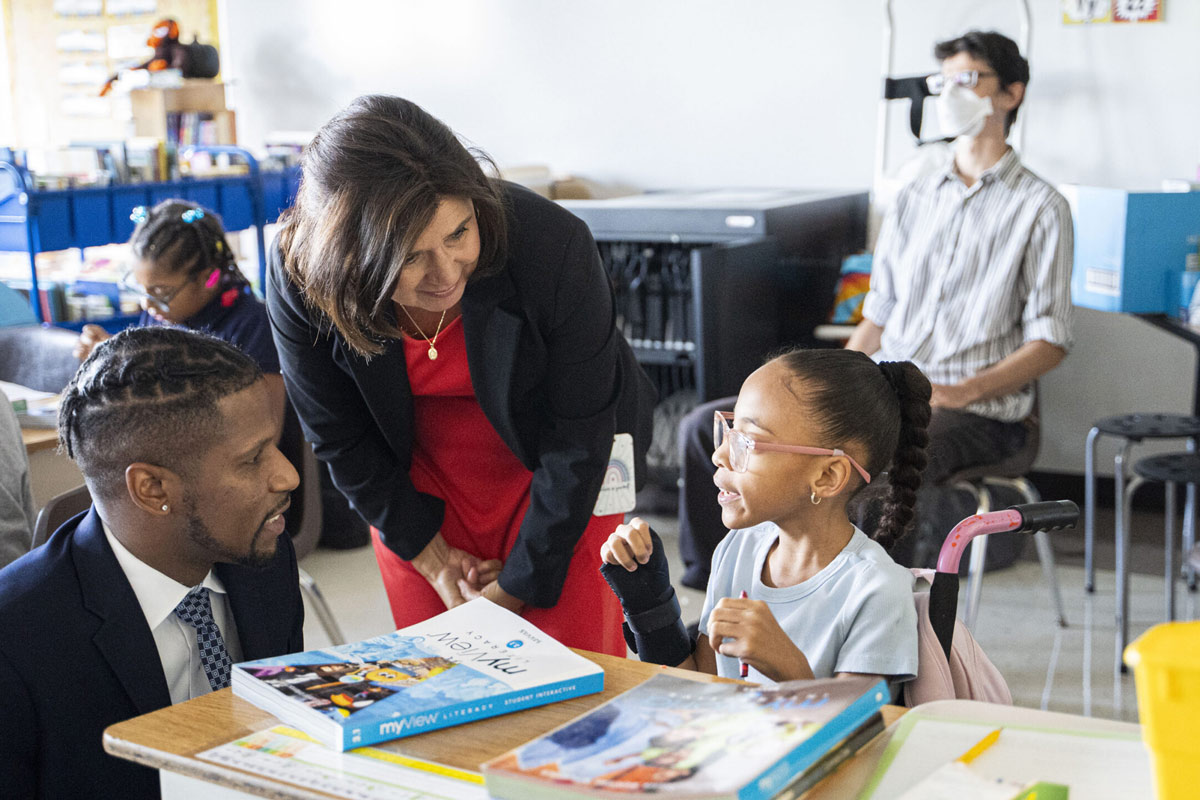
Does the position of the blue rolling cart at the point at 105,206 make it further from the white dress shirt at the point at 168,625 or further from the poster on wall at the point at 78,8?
the white dress shirt at the point at 168,625

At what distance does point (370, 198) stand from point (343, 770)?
2.27 feet

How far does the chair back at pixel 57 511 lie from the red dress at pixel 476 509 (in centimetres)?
45

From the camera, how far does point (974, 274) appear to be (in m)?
3.15

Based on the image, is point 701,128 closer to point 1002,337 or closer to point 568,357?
point 1002,337

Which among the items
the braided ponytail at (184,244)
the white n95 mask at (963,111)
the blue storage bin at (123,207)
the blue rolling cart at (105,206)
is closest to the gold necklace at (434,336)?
the braided ponytail at (184,244)

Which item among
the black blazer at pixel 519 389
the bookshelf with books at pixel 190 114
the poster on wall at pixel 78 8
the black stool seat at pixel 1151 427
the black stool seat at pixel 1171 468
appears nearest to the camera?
the black blazer at pixel 519 389

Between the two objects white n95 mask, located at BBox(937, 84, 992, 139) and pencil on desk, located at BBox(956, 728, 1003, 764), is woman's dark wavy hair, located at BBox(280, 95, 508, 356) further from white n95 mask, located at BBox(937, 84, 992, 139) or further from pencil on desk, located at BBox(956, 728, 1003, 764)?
white n95 mask, located at BBox(937, 84, 992, 139)

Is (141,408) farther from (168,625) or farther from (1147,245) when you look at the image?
(1147,245)

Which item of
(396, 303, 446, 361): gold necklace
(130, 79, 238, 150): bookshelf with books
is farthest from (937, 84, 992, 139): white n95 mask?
(130, 79, 238, 150): bookshelf with books

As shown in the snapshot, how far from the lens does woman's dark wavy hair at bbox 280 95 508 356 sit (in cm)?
136

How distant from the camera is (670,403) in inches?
160

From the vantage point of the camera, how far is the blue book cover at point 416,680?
94 cm

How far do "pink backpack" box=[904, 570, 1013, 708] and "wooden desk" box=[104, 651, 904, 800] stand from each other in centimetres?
26

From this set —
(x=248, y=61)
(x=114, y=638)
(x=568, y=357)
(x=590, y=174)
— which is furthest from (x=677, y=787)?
(x=248, y=61)
